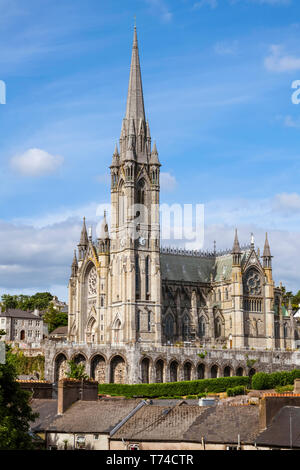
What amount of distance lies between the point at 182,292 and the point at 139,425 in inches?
3510

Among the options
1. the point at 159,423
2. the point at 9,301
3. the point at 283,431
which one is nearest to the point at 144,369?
the point at 159,423

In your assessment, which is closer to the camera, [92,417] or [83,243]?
[92,417]

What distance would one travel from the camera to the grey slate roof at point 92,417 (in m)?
43.9

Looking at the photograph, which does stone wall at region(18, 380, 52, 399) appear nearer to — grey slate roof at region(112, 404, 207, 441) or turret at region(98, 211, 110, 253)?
grey slate roof at region(112, 404, 207, 441)

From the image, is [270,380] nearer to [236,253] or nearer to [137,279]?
[137,279]

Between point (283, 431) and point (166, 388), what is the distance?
65.6 m

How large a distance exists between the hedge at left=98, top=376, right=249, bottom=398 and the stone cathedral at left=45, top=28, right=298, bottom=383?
21.2 feet

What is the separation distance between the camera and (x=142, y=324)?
120188 millimetres

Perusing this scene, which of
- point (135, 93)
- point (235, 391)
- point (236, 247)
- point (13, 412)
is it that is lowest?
point (235, 391)

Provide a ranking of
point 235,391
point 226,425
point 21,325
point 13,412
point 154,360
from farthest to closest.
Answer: point 21,325
point 154,360
point 235,391
point 226,425
point 13,412

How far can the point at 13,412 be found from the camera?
39.7 metres

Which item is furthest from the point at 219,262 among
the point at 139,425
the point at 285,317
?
the point at 139,425
